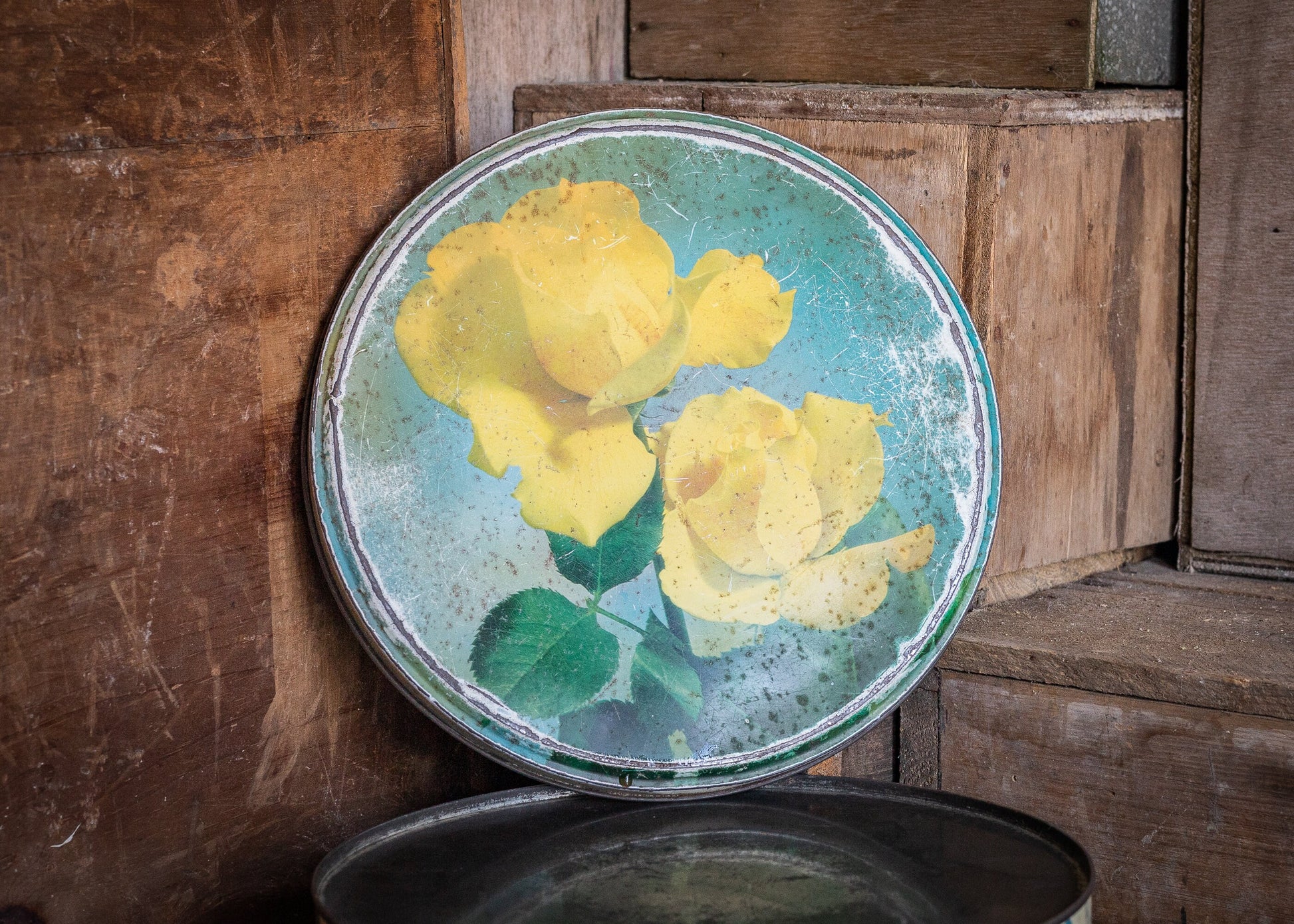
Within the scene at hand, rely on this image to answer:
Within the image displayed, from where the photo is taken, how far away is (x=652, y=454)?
1160 millimetres

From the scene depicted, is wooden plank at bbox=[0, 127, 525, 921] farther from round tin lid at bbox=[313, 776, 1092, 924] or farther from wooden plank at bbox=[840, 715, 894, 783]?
wooden plank at bbox=[840, 715, 894, 783]

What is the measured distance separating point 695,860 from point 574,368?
44cm

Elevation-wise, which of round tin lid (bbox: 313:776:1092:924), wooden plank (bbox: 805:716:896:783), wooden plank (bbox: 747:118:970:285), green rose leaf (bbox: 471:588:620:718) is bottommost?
wooden plank (bbox: 805:716:896:783)

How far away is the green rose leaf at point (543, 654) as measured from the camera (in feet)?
3.61

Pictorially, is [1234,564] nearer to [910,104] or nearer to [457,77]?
[910,104]

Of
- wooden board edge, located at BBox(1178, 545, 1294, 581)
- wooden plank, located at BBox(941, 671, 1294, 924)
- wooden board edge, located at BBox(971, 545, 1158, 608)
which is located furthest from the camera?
wooden board edge, located at BBox(1178, 545, 1294, 581)

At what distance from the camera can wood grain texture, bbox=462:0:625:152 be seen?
138 cm

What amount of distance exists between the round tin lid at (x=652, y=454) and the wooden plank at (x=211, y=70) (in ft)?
0.45

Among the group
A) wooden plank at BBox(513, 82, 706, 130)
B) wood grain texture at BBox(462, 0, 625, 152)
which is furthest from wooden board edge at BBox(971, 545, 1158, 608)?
wood grain texture at BBox(462, 0, 625, 152)

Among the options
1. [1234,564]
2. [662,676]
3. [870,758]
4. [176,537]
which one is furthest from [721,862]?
[1234,564]

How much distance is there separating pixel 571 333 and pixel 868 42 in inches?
22.9

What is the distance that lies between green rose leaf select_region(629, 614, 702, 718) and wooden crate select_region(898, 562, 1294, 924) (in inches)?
13.4

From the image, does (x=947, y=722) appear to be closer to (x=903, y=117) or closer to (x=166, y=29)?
(x=903, y=117)

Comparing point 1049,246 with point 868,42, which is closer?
point 1049,246
